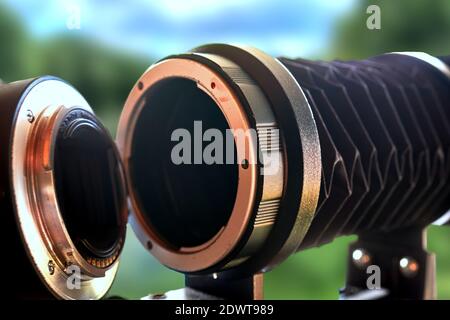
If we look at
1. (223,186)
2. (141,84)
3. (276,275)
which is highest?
(141,84)

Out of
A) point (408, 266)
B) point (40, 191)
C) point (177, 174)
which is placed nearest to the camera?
point (40, 191)

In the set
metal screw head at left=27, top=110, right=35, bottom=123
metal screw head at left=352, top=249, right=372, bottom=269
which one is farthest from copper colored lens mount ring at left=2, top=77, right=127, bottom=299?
metal screw head at left=352, top=249, right=372, bottom=269

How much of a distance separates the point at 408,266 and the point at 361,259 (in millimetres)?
60

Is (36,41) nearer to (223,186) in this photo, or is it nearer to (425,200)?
(223,186)

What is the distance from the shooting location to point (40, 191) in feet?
1.60

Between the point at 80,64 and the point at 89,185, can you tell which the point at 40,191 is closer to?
the point at 89,185

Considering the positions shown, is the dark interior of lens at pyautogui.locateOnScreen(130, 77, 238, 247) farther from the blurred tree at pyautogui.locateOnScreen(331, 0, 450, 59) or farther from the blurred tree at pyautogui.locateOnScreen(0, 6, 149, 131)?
the blurred tree at pyautogui.locateOnScreen(331, 0, 450, 59)

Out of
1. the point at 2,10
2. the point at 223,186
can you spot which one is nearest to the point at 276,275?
the point at 223,186

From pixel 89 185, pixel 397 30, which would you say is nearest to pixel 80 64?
pixel 89 185

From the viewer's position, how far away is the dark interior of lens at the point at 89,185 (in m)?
0.53

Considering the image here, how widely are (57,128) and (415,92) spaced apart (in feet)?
1.45

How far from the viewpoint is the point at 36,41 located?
2.03 ft

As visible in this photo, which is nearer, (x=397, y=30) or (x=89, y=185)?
(x=89, y=185)

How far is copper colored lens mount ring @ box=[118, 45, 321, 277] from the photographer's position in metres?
0.51
